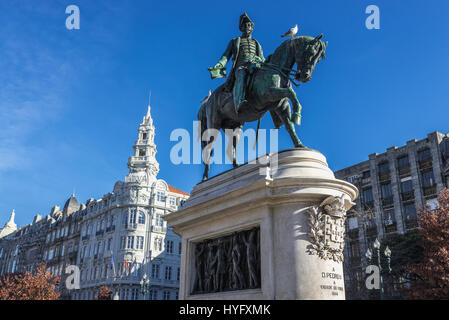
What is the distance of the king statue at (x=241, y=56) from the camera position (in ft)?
35.1

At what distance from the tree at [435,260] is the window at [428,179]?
45.8 ft

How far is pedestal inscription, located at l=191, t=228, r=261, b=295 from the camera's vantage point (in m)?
8.41

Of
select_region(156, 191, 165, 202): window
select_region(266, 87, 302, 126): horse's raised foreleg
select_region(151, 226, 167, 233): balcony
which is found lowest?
select_region(266, 87, 302, 126): horse's raised foreleg

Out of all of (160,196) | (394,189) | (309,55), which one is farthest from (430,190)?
(309,55)

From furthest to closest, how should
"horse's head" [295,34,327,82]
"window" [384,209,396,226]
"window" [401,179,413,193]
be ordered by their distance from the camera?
"window" [384,209,396,226] → "window" [401,179,413,193] → "horse's head" [295,34,327,82]

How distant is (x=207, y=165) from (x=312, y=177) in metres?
4.24

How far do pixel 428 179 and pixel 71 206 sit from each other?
208 feet

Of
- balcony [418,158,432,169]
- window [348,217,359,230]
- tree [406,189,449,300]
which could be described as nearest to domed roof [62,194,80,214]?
window [348,217,359,230]

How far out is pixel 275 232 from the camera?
321 inches

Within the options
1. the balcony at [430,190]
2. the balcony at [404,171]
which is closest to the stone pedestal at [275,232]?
the balcony at [430,190]

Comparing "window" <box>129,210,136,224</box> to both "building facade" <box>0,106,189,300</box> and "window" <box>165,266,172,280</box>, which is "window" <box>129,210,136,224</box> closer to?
"building facade" <box>0,106,189,300</box>

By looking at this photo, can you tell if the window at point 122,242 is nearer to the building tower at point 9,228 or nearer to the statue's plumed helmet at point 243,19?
the statue's plumed helmet at point 243,19

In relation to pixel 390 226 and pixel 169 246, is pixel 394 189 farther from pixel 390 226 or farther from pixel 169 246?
pixel 169 246

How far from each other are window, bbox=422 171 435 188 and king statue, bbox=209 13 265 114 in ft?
120
